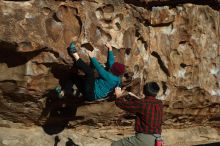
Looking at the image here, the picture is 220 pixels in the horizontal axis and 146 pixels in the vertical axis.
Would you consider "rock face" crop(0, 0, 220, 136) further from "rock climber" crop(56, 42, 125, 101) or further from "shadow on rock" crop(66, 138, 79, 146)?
"shadow on rock" crop(66, 138, 79, 146)

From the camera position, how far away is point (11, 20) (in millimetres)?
7574

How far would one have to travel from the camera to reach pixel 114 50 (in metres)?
8.44

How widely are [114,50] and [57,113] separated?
5.02ft

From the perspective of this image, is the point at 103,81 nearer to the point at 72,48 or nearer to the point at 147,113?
the point at 72,48

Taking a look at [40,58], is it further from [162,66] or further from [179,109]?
[179,109]

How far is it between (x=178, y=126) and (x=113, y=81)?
332 centimetres

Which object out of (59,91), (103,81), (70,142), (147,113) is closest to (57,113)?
(70,142)

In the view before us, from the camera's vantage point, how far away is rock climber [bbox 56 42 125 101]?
7746 mm

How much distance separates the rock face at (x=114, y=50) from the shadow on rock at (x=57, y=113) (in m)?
0.02

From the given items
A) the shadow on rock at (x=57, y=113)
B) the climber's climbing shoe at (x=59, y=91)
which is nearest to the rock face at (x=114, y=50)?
the shadow on rock at (x=57, y=113)

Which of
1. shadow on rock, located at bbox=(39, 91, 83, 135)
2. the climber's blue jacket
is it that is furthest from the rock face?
the climber's blue jacket

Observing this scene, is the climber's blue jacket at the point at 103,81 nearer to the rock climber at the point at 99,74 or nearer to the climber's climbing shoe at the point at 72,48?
the rock climber at the point at 99,74

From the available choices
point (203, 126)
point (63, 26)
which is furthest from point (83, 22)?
point (203, 126)

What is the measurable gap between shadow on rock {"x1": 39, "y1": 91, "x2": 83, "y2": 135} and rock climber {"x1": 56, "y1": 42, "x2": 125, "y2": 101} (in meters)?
0.50
